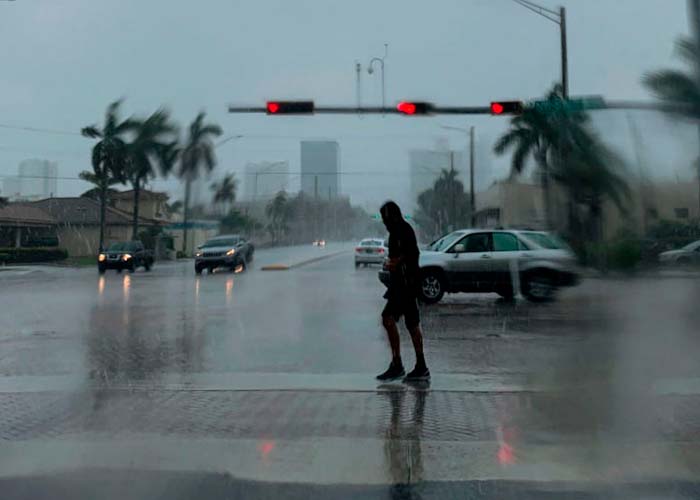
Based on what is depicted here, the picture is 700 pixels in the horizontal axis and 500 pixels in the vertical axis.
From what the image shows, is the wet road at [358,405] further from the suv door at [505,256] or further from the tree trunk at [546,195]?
the suv door at [505,256]

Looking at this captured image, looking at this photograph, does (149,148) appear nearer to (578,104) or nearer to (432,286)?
(432,286)

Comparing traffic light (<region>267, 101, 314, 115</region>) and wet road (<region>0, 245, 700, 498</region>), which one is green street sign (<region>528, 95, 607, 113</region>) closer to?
wet road (<region>0, 245, 700, 498</region>)

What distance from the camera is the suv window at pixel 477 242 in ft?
52.1

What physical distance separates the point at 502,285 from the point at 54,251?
38171mm

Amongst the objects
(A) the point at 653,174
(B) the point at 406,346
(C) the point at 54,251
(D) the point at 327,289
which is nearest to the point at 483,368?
(B) the point at 406,346

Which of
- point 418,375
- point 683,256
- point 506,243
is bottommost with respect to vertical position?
point 418,375

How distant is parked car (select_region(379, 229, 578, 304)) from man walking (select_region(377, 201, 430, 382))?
752cm

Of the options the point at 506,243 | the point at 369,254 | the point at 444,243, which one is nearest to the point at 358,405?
the point at 506,243

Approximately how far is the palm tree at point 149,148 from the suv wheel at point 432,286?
3775 centimetres

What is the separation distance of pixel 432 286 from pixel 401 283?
802cm

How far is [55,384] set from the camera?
8219 millimetres

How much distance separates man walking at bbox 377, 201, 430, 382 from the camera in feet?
26.0

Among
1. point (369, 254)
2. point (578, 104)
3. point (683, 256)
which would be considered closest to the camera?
point (683, 256)

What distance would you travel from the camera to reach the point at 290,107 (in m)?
18.1
